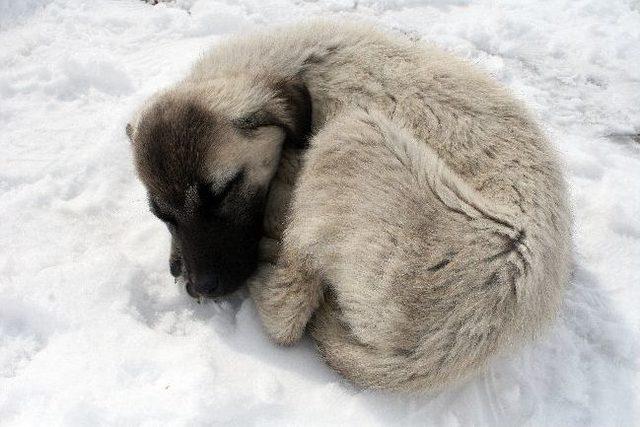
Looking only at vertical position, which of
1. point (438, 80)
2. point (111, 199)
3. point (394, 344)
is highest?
point (438, 80)

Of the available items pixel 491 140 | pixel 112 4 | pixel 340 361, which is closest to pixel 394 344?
pixel 340 361

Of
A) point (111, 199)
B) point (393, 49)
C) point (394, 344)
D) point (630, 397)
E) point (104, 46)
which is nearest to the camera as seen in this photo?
point (394, 344)

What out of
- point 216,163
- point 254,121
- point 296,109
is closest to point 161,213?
point 216,163

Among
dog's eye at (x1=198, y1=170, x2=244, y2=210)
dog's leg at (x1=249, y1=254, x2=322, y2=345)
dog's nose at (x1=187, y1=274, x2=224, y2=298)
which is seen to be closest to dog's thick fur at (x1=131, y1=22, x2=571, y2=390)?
dog's leg at (x1=249, y1=254, x2=322, y2=345)

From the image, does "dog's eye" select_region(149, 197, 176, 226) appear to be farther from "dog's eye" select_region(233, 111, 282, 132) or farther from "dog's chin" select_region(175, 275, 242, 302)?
"dog's eye" select_region(233, 111, 282, 132)

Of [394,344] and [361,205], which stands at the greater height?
[361,205]

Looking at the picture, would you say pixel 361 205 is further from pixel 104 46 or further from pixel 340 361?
pixel 104 46

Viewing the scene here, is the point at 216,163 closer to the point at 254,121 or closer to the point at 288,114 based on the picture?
the point at 254,121

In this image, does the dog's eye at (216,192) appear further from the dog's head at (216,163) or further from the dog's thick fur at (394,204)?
the dog's thick fur at (394,204)
